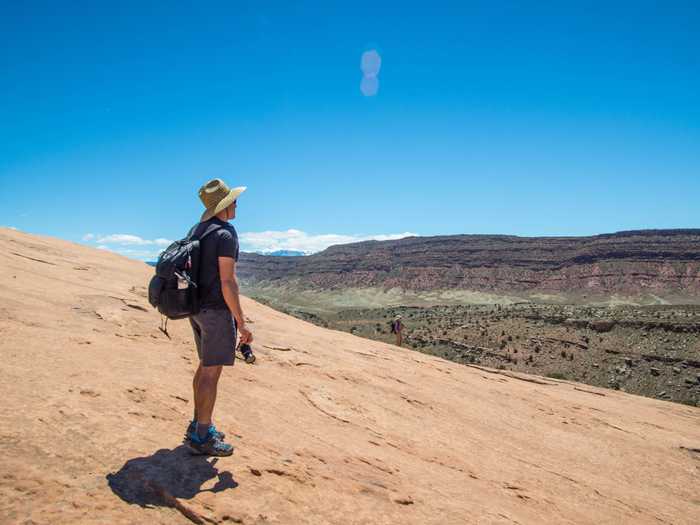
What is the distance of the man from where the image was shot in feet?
11.9

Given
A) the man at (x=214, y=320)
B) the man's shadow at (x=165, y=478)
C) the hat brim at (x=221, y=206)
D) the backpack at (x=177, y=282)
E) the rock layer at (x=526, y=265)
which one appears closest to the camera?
the man's shadow at (x=165, y=478)

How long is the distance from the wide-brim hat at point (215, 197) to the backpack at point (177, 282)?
254 mm

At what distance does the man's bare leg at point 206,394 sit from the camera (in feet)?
12.1

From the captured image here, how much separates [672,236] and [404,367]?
99021 millimetres

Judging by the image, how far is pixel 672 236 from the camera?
87.4 meters

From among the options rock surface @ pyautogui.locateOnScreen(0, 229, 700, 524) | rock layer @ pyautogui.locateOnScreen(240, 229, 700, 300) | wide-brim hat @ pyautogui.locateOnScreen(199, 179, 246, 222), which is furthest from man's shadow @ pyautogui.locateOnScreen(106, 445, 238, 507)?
rock layer @ pyautogui.locateOnScreen(240, 229, 700, 300)

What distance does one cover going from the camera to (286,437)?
4633 millimetres

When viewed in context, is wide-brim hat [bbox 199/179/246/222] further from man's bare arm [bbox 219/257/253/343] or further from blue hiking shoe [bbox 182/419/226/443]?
blue hiking shoe [bbox 182/419/226/443]

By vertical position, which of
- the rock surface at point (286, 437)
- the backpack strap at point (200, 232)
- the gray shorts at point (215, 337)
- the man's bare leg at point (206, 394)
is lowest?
the rock surface at point (286, 437)

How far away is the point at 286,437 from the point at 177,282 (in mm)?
2068

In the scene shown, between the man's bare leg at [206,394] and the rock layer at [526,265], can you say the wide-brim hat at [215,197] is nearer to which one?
the man's bare leg at [206,394]

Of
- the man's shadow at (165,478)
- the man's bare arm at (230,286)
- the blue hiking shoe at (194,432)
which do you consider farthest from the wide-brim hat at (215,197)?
the man's shadow at (165,478)

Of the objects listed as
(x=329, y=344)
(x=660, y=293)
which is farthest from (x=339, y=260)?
(x=329, y=344)

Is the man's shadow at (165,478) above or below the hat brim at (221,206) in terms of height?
below
